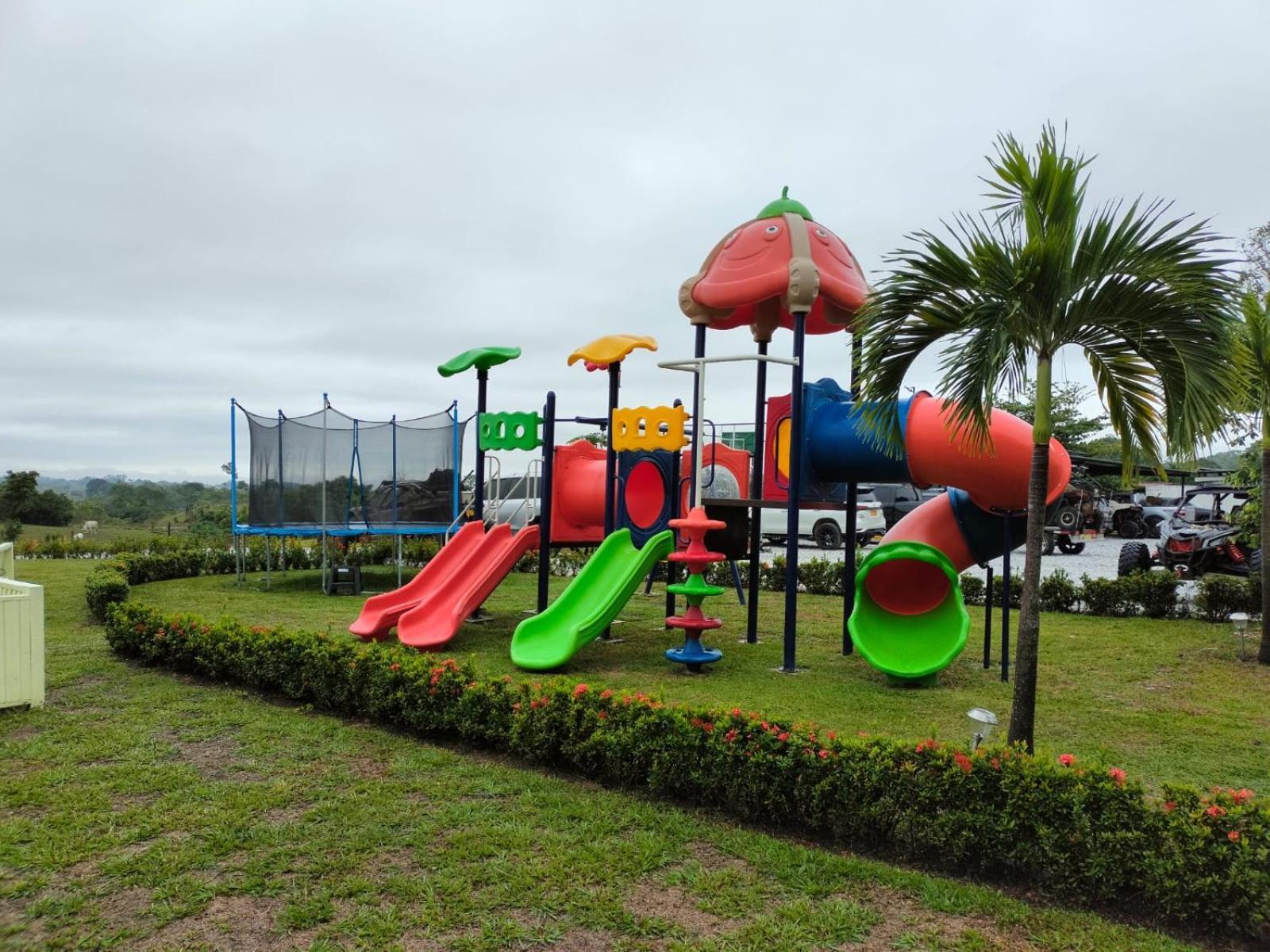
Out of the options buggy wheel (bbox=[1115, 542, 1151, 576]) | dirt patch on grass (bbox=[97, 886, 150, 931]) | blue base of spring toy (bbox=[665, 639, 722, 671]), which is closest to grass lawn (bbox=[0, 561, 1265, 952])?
dirt patch on grass (bbox=[97, 886, 150, 931])

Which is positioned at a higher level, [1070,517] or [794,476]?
[794,476]

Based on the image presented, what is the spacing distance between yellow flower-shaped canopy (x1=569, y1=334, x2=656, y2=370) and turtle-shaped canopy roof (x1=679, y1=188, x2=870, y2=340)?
1.86 feet

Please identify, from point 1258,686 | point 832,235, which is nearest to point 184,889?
point 832,235

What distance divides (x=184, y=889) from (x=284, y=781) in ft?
3.96

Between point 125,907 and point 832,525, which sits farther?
point 832,525

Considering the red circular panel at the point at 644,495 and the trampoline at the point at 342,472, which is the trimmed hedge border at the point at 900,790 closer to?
the red circular panel at the point at 644,495

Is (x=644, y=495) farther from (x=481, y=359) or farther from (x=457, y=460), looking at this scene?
(x=457, y=460)

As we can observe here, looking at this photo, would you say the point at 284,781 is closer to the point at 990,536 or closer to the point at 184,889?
the point at 184,889

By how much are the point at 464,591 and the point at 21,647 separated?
402cm

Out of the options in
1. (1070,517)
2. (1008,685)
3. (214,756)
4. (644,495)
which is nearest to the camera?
(214,756)

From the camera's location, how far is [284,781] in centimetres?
458

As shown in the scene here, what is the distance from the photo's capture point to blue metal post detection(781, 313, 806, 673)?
25.2 ft

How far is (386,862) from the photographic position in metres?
3.65

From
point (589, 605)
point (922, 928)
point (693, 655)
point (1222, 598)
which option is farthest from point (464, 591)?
point (1222, 598)
